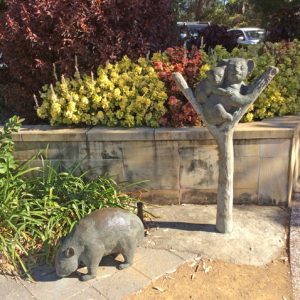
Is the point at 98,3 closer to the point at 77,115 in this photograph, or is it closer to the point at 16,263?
the point at 77,115

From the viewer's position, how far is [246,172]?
4145 mm

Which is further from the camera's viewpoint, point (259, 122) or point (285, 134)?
point (259, 122)

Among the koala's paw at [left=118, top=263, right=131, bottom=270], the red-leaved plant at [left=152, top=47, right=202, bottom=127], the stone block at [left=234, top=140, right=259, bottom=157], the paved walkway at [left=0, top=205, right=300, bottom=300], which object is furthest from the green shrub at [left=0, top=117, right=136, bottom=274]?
the stone block at [left=234, top=140, right=259, bottom=157]

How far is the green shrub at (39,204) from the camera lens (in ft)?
11.2

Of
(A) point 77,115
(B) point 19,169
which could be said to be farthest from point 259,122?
(B) point 19,169

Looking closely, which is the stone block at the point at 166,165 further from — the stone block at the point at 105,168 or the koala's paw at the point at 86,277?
the koala's paw at the point at 86,277

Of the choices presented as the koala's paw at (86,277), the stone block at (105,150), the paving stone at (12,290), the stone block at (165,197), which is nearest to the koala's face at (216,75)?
the stone block at (105,150)

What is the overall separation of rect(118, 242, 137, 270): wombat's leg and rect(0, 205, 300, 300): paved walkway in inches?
1.5

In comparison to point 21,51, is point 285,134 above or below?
below

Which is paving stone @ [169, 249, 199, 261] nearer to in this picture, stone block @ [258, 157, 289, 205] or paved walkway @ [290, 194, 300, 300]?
paved walkway @ [290, 194, 300, 300]

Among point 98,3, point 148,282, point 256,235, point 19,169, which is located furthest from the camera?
point 98,3

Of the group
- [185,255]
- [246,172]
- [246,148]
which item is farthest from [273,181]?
[185,255]

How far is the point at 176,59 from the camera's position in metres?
4.70

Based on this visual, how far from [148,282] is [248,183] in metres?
1.65
